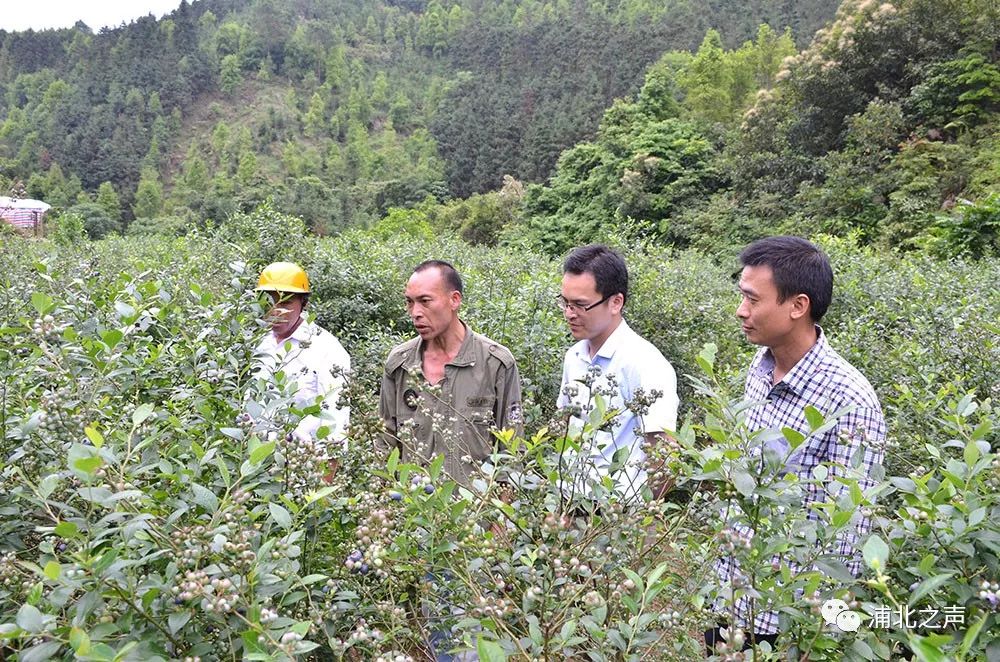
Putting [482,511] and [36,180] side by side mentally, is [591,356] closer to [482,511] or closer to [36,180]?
[482,511]

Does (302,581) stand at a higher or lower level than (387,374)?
higher

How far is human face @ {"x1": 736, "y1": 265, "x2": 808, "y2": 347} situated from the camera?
2.18m

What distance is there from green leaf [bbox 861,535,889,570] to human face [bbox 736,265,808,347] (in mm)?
1095

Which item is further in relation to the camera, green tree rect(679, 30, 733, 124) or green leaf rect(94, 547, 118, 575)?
green tree rect(679, 30, 733, 124)

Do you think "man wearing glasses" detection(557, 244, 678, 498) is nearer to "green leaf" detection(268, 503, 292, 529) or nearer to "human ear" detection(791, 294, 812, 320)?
"human ear" detection(791, 294, 812, 320)

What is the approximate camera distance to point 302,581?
1153 mm

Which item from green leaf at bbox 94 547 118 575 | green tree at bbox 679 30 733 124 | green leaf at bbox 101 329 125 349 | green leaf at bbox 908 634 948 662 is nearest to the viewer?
green leaf at bbox 908 634 948 662

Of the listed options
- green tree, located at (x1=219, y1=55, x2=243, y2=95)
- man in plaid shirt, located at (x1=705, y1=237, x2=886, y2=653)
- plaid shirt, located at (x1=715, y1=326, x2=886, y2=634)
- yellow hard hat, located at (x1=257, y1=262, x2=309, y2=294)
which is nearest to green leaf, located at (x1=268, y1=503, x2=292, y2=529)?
plaid shirt, located at (x1=715, y1=326, x2=886, y2=634)

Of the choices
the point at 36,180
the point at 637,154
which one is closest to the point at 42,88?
the point at 36,180

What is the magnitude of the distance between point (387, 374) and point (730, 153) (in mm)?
23714

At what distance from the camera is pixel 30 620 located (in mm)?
991

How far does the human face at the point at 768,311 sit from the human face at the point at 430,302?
1.23m

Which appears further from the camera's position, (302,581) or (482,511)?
(482,511)

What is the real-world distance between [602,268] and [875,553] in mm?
1794
